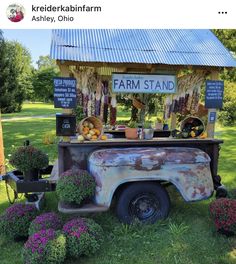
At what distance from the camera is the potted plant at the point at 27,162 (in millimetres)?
5402

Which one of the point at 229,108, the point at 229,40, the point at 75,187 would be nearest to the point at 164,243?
the point at 75,187

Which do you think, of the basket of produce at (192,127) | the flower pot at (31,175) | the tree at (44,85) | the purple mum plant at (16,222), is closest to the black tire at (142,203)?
the basket of produce at (192,127)

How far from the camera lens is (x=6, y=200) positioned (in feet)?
21.2

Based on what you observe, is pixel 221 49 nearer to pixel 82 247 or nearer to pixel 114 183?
pixel 114 183

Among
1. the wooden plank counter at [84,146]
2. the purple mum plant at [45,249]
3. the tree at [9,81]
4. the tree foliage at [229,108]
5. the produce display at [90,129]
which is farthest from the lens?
the tree at [9,81]

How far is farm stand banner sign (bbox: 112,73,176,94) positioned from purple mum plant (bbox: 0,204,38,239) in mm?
2511

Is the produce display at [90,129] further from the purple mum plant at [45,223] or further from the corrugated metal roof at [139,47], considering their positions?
the purple mum plant at [45,223]

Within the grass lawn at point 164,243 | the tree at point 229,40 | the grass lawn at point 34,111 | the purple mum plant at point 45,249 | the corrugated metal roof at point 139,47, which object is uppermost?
the tree at point 229,40

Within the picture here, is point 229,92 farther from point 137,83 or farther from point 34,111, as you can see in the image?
point 34,111

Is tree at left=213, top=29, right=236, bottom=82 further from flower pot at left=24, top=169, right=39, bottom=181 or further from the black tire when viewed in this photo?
flower pot at left=24, top=169, right=39, bottom=181

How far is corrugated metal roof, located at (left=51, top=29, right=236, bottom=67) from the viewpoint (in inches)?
213

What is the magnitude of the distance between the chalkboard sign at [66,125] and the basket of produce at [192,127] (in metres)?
2.01

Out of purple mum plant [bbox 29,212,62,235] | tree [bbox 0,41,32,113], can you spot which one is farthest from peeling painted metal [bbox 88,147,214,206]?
tree [bbox 0,41,32,113]

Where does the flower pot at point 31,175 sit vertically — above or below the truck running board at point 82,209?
above
